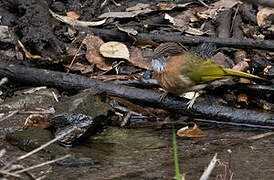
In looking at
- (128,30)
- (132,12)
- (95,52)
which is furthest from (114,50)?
(132,12)

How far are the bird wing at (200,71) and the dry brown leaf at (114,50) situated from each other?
1123mm

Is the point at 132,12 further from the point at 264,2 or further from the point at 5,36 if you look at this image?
the point at 264,2

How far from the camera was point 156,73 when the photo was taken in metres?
5.24

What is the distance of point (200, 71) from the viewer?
5406 millimetres

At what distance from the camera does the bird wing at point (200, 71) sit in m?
5.33

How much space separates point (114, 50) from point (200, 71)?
1478 mm

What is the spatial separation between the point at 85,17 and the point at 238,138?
319 centimetres

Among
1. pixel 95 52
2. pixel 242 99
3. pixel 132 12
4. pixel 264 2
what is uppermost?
pixel 264 2

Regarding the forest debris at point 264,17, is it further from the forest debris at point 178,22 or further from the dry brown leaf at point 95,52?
the dry brown leaf at point 95,52

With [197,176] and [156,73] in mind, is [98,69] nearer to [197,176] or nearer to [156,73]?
[156,73]

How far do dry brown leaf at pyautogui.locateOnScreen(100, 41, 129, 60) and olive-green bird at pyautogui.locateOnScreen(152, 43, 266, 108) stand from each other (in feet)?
3.46

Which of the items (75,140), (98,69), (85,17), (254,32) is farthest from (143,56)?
(75,140)

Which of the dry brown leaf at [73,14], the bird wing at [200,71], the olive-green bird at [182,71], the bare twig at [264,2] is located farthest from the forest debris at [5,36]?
the bare twig at [264,2]

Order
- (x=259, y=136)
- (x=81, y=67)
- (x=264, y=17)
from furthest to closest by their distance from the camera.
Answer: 1. (x=264, y=17)
2. (x=81, y=67)
3. (x=259, y=136)
